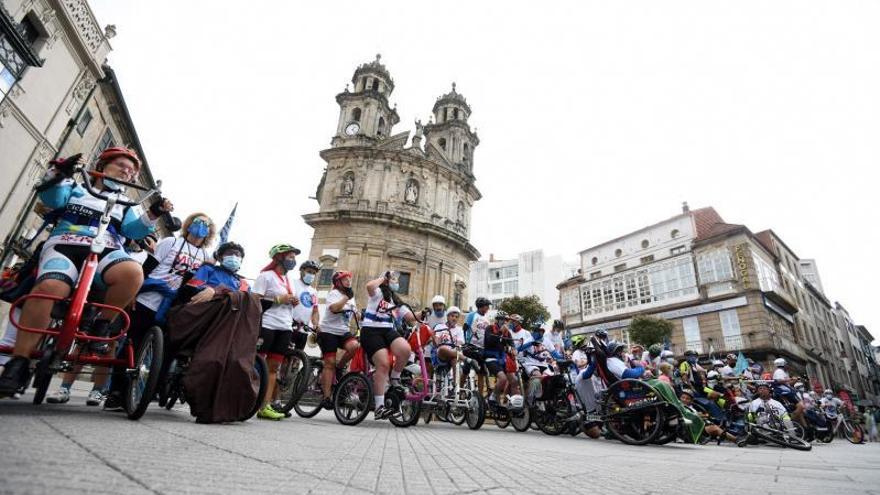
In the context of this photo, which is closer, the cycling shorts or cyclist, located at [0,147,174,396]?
cyclist, located at [0,147,174,396]

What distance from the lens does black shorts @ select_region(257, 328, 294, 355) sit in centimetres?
441

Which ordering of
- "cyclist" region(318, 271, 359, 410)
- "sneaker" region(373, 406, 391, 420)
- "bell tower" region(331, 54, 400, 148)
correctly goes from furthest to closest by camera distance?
1. "bell tower" region(331, 54, 400, 148)
2. "cyclist" region(318, 271, 359, 410)
3. "sneaker" region(373, 406, 391, 420)

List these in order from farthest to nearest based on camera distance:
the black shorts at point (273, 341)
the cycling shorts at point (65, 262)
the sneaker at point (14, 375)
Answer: the black shorts at point (273, 341) < the cycling shorts at point (65, 262) < the sneaker at point (14, 375)

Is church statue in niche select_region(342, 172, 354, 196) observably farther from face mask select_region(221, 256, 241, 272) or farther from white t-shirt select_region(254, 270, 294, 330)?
face mask select_region(221, 256, 241, 272)

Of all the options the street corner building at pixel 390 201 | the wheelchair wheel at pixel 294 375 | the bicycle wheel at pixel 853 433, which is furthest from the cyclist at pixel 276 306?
the street corner building at pixel 390 201

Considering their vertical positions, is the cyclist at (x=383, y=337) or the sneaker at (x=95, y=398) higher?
the cyclist at (x=383, y=337)

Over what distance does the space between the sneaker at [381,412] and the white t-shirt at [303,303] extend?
5.30 ft

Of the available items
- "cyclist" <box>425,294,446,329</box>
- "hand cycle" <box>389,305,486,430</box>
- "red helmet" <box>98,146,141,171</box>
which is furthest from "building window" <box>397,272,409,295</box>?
"red helmet" <box>98,146,141,171</box>

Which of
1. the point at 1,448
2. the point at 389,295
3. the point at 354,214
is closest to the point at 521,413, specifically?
the point at 389,295

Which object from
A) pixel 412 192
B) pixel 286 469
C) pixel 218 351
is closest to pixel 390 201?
pixel 412 192

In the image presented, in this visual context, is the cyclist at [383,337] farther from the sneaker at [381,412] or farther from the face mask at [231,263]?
the face mask at [231,263]

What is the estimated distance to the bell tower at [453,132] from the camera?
32747 millimetres

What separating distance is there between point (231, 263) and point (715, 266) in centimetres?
3125

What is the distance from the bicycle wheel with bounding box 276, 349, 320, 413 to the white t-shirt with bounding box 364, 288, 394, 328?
92 centimetres
